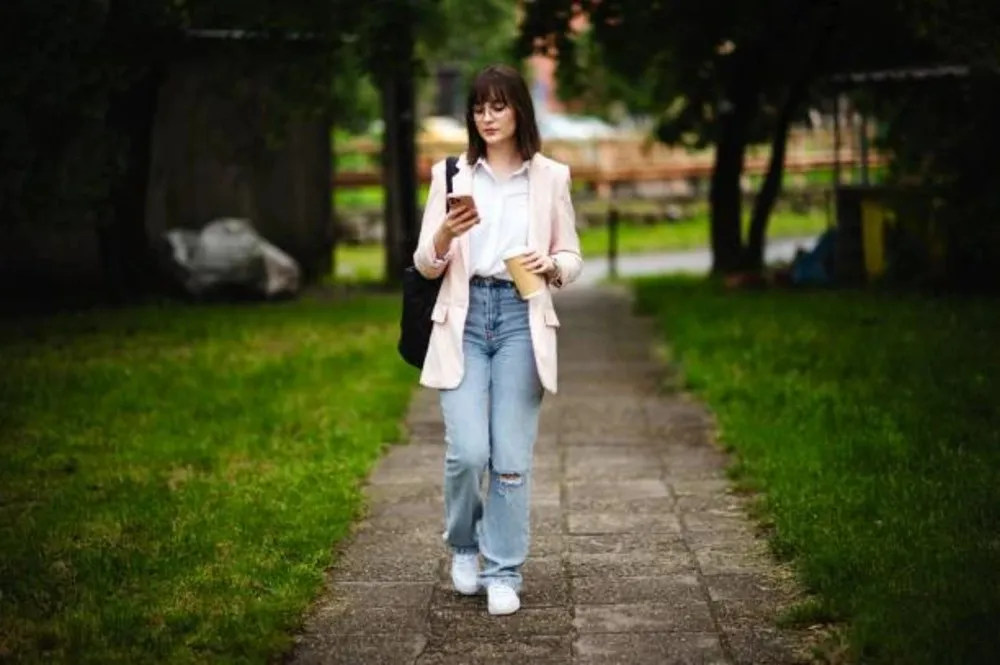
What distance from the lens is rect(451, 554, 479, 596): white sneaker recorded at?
6.14 meters

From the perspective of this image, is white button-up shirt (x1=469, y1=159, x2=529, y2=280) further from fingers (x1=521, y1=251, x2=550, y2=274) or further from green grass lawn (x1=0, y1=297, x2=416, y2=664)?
green grass lawn (x1=0, y1=297, x2=416, y2=664)

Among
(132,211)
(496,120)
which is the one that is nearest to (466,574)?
(496,120)

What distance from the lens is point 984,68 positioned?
41.6ft

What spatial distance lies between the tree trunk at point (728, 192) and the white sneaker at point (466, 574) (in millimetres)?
11557

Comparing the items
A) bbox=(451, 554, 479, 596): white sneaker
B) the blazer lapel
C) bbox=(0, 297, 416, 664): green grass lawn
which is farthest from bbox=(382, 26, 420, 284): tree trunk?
the blazer lapel

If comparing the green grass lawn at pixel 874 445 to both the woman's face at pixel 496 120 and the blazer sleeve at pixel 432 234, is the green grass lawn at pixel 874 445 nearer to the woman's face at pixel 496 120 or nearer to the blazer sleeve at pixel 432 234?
the blazer sleeve at pixel 432 234

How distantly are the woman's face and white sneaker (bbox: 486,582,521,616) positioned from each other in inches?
60.1

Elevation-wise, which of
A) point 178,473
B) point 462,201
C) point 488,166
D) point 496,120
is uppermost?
point 496,120

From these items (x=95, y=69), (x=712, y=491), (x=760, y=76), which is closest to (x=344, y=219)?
(x=760, y=76)

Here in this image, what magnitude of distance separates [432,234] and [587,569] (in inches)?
61.4

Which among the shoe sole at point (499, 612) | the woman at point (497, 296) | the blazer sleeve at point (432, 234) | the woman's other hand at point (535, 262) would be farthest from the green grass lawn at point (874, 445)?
the blazer sleeve at point (432, 234)

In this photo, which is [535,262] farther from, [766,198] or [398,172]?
[398,172]

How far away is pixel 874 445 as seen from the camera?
26.7 feet

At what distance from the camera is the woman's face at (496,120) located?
19.0 feet
